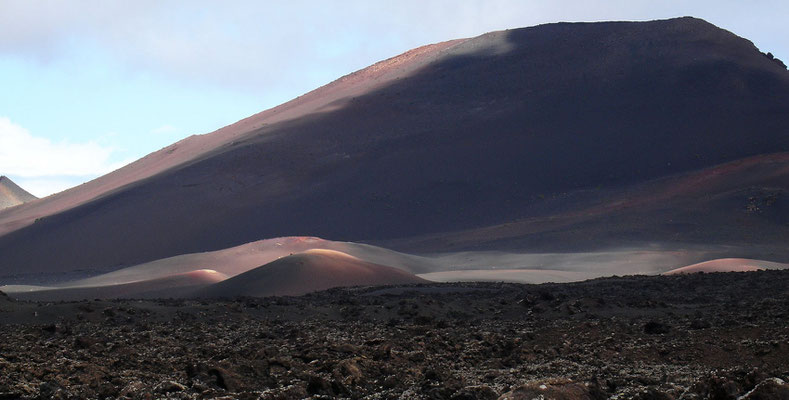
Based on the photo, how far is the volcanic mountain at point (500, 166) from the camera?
157ft

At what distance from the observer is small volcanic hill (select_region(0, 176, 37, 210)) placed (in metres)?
122

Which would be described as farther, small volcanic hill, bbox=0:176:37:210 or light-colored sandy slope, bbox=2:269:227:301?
small volcanic hill, bbox=0:176:37:210

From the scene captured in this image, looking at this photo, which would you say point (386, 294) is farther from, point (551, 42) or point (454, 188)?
point (551, 42)

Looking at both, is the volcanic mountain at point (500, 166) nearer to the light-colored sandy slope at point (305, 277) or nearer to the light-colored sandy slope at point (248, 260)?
the light-colored sandy slope at point (248, 260)

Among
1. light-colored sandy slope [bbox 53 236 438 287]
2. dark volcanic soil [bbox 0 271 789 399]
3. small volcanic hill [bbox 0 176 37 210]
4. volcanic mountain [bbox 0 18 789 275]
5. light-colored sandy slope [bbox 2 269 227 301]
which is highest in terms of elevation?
small volcanic hill [bbox 0 176 37 210]

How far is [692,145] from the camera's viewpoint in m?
55.6

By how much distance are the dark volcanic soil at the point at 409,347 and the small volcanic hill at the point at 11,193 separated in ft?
374

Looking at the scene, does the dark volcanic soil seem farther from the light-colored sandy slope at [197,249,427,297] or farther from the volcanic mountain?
the volcanic mountain

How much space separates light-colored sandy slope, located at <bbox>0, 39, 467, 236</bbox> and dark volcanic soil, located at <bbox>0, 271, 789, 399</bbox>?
172 feet

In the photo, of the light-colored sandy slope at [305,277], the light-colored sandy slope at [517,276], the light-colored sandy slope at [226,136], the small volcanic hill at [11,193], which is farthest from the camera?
the small volcanic hill at [11,193]

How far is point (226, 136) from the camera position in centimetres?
7406

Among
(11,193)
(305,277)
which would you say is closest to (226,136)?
(305,277)

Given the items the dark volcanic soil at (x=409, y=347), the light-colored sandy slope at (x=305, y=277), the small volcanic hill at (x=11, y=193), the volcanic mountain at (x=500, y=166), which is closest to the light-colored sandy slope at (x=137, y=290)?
the light-colored sandy slope at (x=305, y=277)

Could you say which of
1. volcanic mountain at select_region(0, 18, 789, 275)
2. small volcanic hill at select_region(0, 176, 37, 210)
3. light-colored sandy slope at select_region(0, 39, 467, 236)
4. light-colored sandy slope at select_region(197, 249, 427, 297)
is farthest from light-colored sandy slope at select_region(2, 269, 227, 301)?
small volcanic hill at select_region(0, 176, 37, 210)
